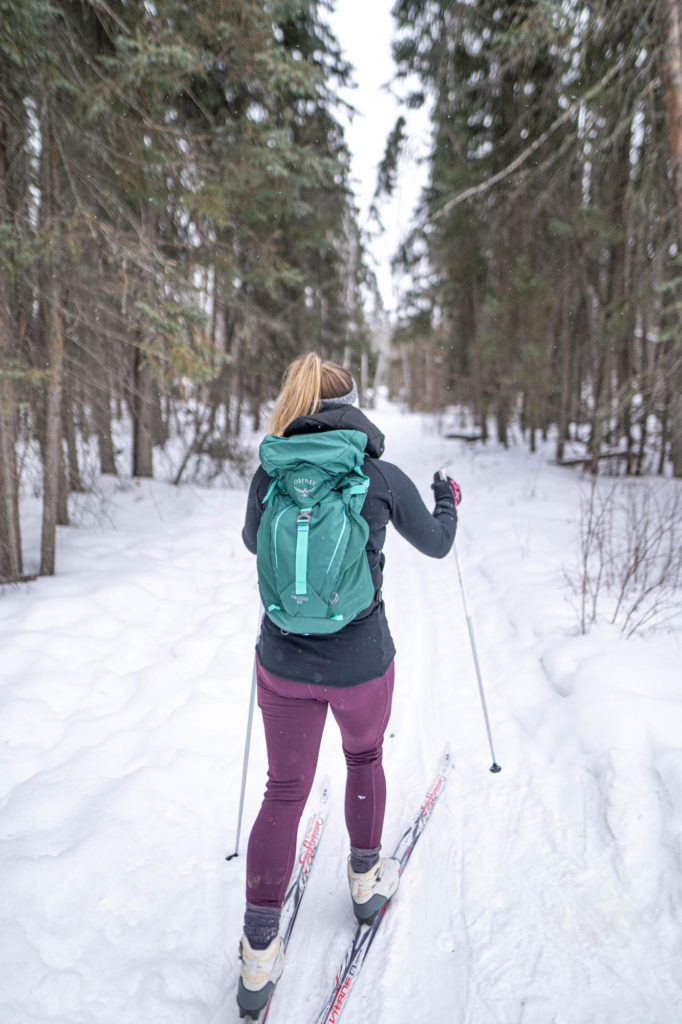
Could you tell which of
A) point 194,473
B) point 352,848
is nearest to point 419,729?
point 352,848

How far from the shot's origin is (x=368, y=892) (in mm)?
1995

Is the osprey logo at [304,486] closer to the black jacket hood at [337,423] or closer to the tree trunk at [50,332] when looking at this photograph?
the black jacket hood at [337,423]

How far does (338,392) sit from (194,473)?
8.58 metres

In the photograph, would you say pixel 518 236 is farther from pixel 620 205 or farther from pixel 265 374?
pixel 265 374

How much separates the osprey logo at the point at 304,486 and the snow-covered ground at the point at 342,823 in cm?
180

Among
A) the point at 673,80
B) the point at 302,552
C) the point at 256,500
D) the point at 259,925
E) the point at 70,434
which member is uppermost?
the point at 673,80

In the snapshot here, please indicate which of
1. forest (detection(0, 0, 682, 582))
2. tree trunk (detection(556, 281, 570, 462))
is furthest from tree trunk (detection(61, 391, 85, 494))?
tree trunk (detection(556, 281, 570, 462))

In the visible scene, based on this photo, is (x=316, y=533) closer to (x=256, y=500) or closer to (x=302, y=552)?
(x=302, y=552)

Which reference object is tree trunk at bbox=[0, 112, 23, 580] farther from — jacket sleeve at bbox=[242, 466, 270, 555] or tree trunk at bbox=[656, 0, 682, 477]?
tree trunk at bbox=[656, 0, 682, 477]

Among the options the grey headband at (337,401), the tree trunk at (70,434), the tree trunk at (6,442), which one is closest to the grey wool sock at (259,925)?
the grey headband at (337,401)

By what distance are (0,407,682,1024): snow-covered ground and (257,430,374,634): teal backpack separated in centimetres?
146

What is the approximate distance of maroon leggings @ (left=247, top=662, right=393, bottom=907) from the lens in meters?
1.68

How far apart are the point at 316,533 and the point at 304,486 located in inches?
6.0

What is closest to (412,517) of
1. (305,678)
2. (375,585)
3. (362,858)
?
(375,585)
